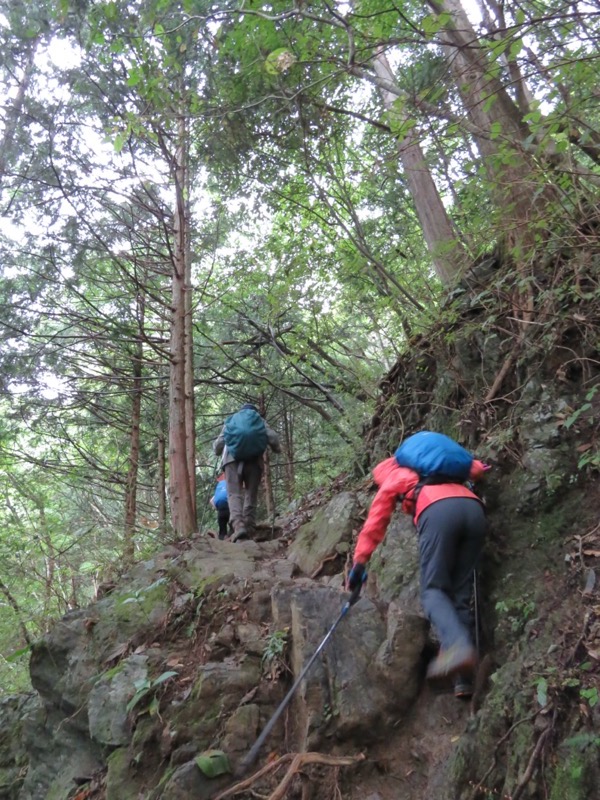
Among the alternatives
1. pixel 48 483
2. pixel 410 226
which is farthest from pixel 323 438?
pixel 48 483

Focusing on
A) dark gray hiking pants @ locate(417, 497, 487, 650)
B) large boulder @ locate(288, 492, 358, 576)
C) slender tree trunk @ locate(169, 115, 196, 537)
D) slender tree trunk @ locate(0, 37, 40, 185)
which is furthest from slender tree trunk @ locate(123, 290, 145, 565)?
dark gray hiking pants @ locate(417, 497, 487, 650)

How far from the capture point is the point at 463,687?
135 inches

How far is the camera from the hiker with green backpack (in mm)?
7762

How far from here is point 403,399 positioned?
6832 millimetres

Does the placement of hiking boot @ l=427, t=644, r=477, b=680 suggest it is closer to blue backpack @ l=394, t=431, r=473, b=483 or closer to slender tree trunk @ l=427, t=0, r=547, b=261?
blue backpack @ l=394, t=431, r=473, b=483

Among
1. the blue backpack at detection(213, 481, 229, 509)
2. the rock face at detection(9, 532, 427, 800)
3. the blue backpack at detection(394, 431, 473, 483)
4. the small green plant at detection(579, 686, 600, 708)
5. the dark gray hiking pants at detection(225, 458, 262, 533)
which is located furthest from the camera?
the blue backpack at detection(213, 481, 229, 509)

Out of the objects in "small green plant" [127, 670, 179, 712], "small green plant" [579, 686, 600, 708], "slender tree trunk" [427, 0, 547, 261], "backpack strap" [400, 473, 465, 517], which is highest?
"slender tree trunk" [427, 0, 547, 261]

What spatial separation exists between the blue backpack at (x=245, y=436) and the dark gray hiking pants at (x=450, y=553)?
4.25 metres

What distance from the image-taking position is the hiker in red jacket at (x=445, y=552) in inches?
131

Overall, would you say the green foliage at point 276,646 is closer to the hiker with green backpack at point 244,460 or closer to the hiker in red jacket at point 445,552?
the hiker in red jacket at point 445,552

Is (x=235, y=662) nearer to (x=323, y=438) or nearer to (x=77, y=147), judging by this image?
(x=77, y=147)

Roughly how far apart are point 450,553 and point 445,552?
5cm

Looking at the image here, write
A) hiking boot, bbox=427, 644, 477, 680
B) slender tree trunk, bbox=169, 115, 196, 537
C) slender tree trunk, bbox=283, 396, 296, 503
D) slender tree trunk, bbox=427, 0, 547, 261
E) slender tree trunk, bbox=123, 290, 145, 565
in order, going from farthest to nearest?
slender tree trunk, bbox=283, 396, 296, 503 < slender tree trunk, bbox=169, 115, 196, 537 < slender tree trunk, bbox=123, 290, 145, 565 < slender tree trunk, bbox=427, 0, 547, 261 < hiking boot, bbox=427, 644, 477, 680

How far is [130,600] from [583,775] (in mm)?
4740
